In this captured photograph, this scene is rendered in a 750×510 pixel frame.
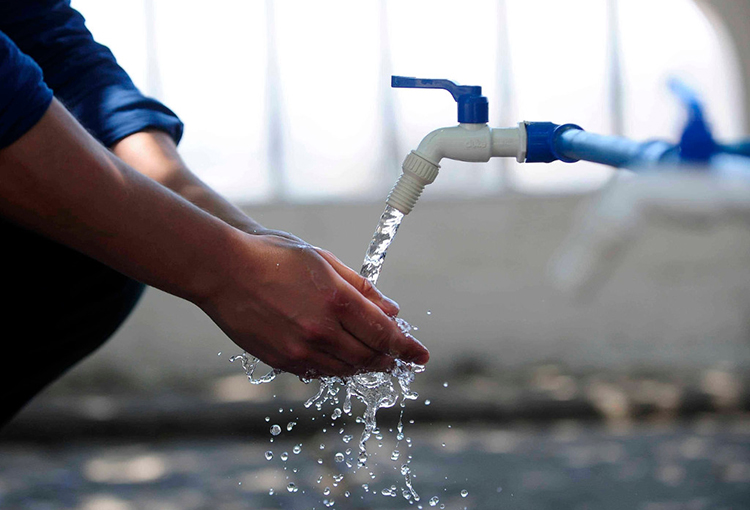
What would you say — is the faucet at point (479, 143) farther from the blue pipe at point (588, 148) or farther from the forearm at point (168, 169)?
the forearm at point (168, 169)

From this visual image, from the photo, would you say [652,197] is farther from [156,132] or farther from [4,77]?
[156,132]

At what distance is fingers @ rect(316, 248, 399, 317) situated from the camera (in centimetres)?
81

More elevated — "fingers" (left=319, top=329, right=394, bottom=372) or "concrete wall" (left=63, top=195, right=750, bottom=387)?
"concrete wall" (left=63, top=195, right=750, bottom=387)

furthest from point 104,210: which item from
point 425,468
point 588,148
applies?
point 425,468

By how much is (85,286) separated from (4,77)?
403mm

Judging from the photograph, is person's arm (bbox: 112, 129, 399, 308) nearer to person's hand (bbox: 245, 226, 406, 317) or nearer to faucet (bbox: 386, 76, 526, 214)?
person's hand (bbox: 245, 226, 406, 317)

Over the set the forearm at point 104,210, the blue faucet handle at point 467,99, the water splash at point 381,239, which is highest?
the blue faucet handle at point 467,99

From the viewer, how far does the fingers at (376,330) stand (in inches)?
30.1

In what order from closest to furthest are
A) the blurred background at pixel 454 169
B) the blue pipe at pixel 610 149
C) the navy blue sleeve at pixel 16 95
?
the blue pipe at pixel 610 149, the navy blue sleeve at pixel 16 95, the blurred background at pixel 454 169

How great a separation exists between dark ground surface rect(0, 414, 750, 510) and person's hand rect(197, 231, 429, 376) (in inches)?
40.5

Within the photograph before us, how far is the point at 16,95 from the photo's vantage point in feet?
2.06

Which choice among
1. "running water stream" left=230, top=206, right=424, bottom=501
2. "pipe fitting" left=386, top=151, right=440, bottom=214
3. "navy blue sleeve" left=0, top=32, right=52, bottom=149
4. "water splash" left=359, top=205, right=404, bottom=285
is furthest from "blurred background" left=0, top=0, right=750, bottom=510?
"navy blue sleeve" left=0, top=32, right=52, bottom=149

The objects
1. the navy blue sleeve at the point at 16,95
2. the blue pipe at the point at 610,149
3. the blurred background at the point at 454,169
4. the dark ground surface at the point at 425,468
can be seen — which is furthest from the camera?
the blurred background at the point at 454,169

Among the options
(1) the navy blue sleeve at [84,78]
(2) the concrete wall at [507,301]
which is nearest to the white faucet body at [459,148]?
(1) the navy blue sleeve at [84,78]
